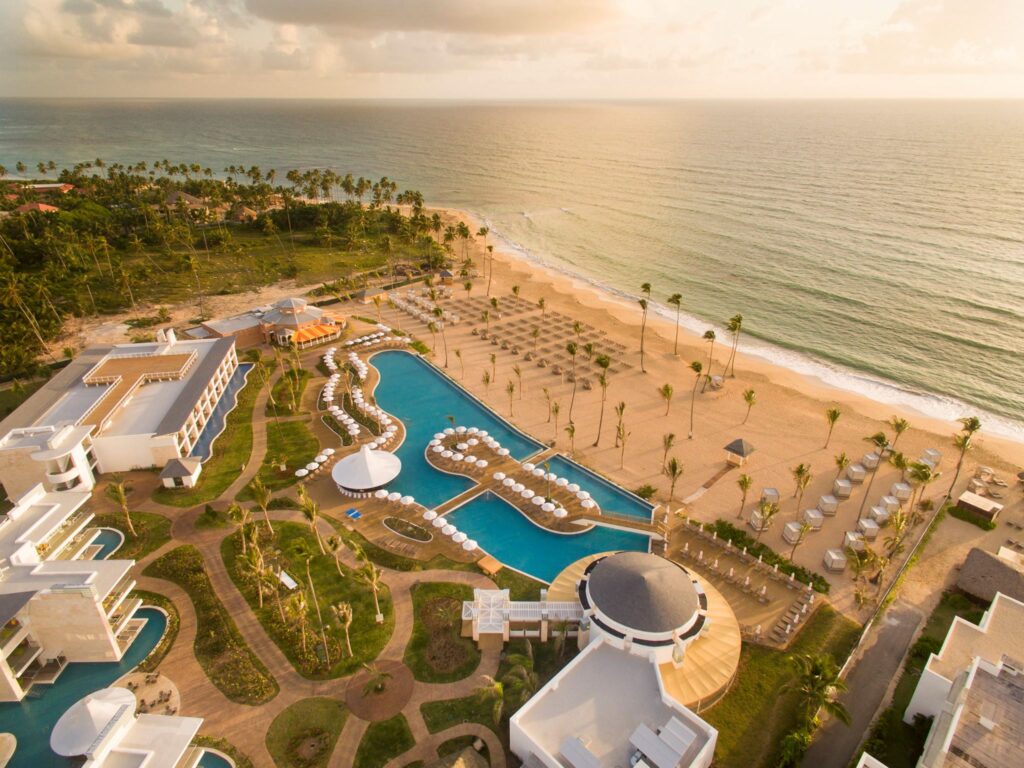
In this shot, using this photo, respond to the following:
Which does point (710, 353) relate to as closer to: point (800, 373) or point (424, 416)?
point (800, 373)

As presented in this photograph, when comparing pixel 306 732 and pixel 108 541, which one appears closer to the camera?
pixel 306 732

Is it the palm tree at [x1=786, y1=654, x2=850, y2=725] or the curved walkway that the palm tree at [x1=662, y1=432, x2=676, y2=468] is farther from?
the palm tree at [x1=786, y1=654, x2=850, y2=725]

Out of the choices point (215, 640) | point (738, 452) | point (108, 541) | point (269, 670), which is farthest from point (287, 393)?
point (738, 452)

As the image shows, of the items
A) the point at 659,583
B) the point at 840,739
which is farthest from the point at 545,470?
the point at 840,739

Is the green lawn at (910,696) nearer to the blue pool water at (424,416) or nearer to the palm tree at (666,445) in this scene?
the palm tree at (666,445)

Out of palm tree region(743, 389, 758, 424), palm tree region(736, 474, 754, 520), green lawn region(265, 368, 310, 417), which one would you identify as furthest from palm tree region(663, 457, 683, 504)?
green lawn region(265, 368, 310, 417)

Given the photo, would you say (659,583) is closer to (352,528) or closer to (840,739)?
(840,739)
